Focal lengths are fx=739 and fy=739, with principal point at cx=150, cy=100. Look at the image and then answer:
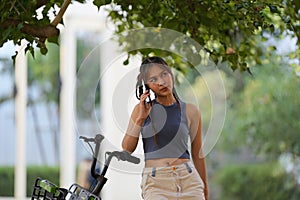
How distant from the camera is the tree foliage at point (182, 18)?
95.3 inches

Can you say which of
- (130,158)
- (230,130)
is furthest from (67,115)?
(130,158)

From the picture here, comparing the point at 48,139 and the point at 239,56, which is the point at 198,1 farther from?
the point at 48,139

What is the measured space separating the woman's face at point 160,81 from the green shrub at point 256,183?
5785 millimetres

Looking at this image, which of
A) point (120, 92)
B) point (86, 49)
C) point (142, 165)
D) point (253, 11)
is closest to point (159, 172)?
point (142, 165)

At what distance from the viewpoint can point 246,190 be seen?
926cm

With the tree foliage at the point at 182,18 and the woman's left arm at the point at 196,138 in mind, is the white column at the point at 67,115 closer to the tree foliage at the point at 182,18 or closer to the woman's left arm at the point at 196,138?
the tree foliage at the point at 182,18

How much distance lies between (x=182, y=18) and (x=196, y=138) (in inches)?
17.9

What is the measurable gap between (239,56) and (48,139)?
291 inches

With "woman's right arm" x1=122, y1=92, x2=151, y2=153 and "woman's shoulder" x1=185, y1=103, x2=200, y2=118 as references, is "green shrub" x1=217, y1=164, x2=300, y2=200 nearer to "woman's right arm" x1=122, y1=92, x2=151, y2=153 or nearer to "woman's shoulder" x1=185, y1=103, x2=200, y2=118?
"woman's shoulder" x1=185, y1=103, x2=200, y2=118

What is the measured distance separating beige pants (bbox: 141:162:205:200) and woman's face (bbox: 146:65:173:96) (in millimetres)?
262

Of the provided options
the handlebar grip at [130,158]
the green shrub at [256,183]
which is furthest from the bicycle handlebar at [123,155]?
the green shrub at [256,183]

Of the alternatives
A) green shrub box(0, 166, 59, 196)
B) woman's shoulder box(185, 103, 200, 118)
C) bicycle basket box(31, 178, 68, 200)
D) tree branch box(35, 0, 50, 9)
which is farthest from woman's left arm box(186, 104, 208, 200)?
green shrub box(0, 166, 59, 196)

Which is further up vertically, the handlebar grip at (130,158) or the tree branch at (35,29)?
the tree branch at (35,29)

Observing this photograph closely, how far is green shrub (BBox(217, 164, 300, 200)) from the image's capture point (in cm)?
841
